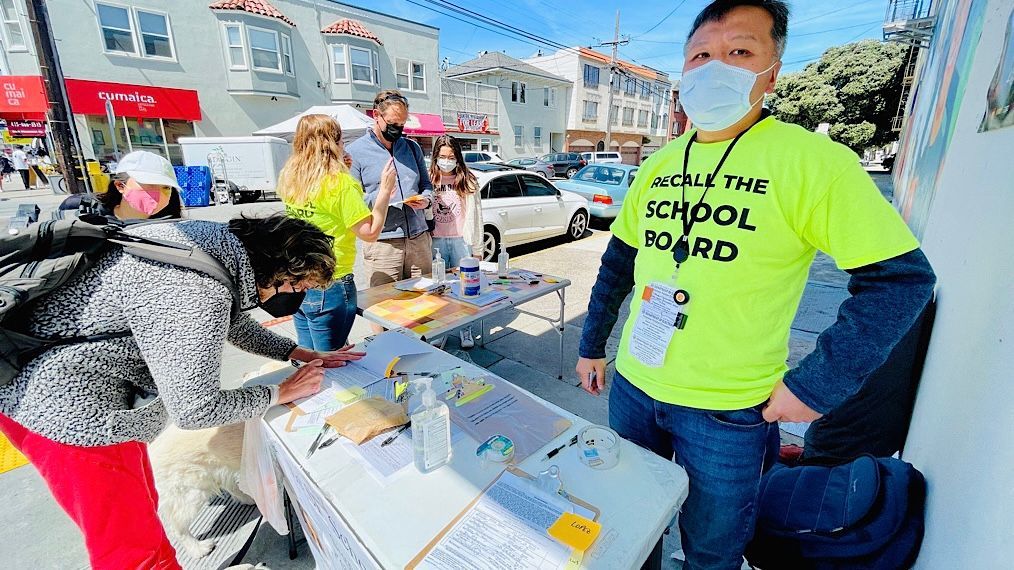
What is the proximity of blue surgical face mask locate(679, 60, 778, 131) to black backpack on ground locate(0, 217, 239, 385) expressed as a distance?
1.37 meters

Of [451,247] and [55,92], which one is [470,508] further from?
[55,92]

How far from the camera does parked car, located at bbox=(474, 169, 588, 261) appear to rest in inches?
255

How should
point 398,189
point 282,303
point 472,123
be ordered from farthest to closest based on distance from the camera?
1. point 472,123
2. point 398,189
3. point 282,303

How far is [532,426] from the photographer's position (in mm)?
1427

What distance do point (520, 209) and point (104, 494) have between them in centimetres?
608

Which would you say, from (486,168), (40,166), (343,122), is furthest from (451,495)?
(40,166)

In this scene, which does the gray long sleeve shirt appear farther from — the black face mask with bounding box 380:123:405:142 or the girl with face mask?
the girl with face mask

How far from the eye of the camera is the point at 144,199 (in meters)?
2.46

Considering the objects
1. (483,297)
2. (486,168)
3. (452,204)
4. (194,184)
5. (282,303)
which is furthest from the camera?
(194,184)

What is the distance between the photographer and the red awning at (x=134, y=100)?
12.3m

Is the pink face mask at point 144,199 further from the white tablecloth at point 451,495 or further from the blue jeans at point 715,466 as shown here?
the blue jeans at point 715,466

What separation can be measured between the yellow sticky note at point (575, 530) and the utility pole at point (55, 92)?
7985 mm

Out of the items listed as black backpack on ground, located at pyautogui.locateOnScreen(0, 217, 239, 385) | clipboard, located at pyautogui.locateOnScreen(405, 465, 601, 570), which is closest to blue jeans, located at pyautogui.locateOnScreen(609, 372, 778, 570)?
clipboard, located at pyautogui.locateOnScreen(405, 465, 601, 570)

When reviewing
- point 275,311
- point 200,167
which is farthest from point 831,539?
point 200,167
